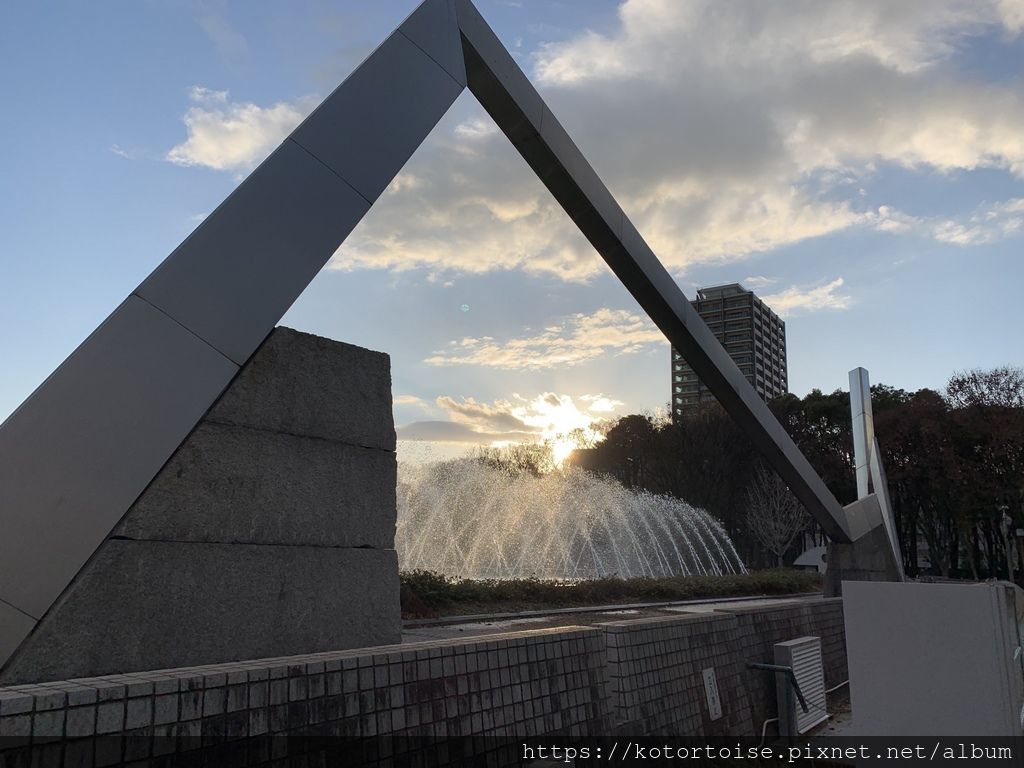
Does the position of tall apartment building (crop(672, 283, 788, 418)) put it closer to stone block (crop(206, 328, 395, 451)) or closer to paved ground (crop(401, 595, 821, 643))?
paved ground (crop(401, 595, 821, 643))

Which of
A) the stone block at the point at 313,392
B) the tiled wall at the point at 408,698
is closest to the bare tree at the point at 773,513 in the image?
the tiled wall at the point at 408,698

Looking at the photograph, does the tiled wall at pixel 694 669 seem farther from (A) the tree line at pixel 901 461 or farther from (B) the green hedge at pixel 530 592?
(A) the tree line at pixel 901 461

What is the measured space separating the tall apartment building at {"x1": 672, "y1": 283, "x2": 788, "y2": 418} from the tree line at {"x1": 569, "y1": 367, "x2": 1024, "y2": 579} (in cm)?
6309

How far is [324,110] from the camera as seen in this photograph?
19.9 feet

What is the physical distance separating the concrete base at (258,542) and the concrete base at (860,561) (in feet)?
41.8

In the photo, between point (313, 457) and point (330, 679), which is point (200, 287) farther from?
point (330, 679)

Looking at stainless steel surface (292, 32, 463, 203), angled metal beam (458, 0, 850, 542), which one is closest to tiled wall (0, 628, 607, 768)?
stainless steel surface (292, 32, 463, 203)

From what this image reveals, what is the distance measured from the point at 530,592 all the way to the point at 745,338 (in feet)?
358

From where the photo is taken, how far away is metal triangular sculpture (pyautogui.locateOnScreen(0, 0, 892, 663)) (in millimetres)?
4074

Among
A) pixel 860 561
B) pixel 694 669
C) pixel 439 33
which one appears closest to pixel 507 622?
pixel 694 669

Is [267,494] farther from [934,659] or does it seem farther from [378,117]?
[934,659]

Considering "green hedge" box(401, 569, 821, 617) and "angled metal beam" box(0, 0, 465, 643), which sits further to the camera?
"green hedge" box(401, 569, 821, 617)

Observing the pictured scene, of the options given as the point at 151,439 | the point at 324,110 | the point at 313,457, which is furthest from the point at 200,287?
the point at 324,110

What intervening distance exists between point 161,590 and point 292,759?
1.37 metres
